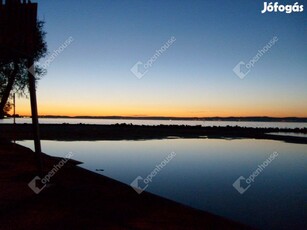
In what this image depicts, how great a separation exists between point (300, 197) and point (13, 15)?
16317 mm

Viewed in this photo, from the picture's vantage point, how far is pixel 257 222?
1252 cm

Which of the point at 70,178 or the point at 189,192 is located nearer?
the point at 70,178

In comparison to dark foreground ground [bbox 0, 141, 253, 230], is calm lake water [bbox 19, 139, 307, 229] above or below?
below

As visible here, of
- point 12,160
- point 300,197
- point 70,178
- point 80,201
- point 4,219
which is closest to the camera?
point 4,219

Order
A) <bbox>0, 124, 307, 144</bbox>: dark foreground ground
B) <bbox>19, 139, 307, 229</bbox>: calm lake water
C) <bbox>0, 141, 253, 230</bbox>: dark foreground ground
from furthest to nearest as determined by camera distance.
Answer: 1. <bbox>0, 124, 307, 144</bbox>: dark foreground ground
2. <bbox>19, 139, 307, 229</bbox>: calm lake water
3. <bbox>0, 141, 253, 230</bbox>: dark foreground ground

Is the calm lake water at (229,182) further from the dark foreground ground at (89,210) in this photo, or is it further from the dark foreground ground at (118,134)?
the dark foreground ground at (118,134)

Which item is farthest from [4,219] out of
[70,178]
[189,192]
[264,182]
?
[264,182]

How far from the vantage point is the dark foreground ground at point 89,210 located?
8742mm

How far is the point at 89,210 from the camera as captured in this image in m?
10.1

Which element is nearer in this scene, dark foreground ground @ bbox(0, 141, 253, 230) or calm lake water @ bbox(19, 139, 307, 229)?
dark foreground ground @ bbox(0, 141, 253, 230)

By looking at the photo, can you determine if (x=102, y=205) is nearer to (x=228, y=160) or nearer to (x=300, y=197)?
(x=300, y=197)

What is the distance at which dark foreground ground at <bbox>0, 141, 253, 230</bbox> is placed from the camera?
874 centimetres

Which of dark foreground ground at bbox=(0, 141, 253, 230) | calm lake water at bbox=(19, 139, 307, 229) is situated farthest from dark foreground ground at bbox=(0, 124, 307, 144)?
dark foreground ground at bbox=(0, 141, 253, 230)

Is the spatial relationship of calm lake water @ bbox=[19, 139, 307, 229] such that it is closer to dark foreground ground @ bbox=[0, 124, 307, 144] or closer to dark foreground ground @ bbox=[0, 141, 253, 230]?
dark foreground ground @ bbox=[0, 141, 253, 230]
